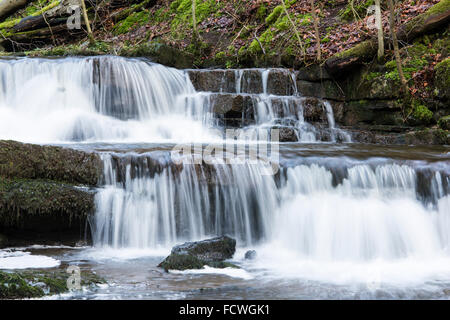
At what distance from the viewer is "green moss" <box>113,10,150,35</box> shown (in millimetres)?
18297

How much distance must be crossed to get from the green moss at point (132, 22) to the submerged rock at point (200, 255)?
15003 millimetres

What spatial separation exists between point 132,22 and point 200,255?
15709mm

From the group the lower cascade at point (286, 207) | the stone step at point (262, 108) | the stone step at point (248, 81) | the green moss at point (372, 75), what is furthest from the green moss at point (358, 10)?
the lower cascade at point (286, 207)

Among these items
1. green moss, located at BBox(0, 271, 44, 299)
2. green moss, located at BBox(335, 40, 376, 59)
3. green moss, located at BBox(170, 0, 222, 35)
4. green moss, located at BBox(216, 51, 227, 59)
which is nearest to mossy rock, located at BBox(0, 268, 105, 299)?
green moss, located at BBox(0, 271, 44, 299)

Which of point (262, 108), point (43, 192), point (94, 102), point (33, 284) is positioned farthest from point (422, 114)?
point (33, 284)

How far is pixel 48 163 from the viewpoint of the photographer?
5621 millimetres

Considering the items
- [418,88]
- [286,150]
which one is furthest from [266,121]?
[418,88]

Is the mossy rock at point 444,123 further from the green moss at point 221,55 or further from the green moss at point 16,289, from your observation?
the green moss at point 16,289

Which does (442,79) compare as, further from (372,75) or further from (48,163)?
(48,163)

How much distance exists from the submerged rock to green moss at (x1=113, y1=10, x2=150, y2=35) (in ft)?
49.2
